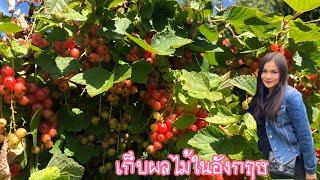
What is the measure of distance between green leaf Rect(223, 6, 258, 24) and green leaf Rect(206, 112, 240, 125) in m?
0.38

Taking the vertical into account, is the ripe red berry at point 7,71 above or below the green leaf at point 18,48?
below

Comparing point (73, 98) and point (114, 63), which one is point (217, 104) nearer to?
point (114, 63)

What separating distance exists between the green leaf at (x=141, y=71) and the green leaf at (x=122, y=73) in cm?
3

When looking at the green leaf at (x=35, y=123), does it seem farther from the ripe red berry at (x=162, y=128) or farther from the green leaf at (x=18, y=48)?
the ripe red berry at (x=162, y=128)

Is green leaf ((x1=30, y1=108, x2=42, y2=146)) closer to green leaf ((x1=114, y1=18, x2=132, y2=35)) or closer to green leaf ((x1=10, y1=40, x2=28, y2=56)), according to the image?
green leaf ((x1=10, y1=40, x2=28, y2=56))

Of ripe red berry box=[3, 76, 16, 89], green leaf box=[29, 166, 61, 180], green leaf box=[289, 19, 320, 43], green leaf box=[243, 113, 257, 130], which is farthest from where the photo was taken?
green leaf box=[289, 19, 320, 43]

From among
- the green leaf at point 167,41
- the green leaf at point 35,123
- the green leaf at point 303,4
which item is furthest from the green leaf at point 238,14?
the green leaf at point 35,123

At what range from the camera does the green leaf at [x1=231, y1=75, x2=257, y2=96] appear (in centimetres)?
138

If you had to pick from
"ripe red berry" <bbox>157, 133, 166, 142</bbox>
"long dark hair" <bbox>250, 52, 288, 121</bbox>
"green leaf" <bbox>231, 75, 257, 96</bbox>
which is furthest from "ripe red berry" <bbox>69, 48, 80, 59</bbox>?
"long dark hair" <bbox>250, 52, 288, 121</bbox>

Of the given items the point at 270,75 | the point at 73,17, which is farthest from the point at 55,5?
the point at 270,75

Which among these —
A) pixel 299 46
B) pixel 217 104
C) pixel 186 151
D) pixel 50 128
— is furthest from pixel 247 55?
pixel 50 128

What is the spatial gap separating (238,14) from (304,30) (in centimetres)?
27

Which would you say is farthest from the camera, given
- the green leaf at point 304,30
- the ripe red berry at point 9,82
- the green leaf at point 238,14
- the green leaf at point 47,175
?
the green leaf at point 304,30

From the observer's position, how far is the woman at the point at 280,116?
4.74 feet
